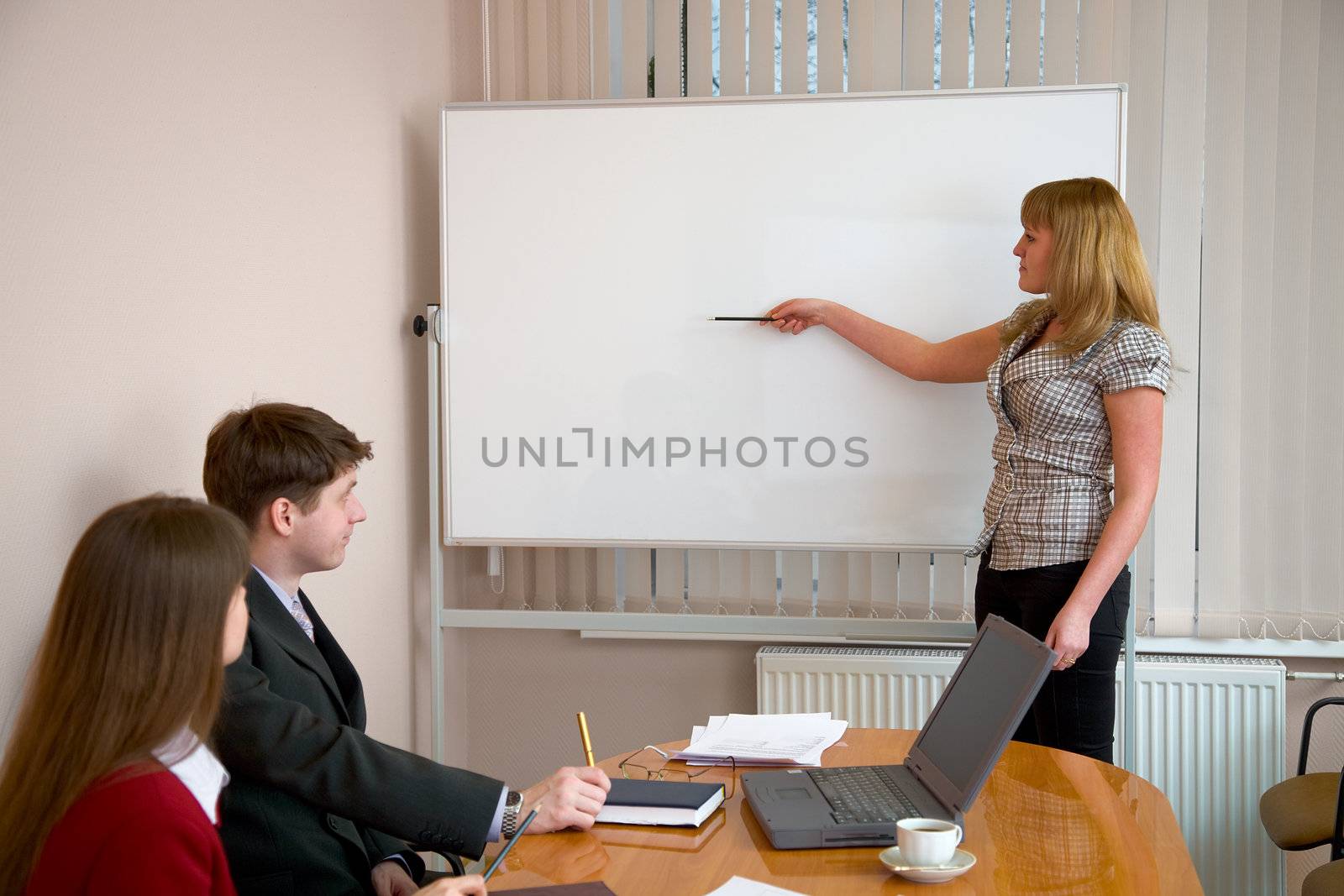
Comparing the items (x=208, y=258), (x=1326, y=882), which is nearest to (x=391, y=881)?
(x=208, y=258)

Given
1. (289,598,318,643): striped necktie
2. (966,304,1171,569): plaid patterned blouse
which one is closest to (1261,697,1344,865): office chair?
(966,304,1171,569): plaid patterned blouse

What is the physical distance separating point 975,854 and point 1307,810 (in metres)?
1.31

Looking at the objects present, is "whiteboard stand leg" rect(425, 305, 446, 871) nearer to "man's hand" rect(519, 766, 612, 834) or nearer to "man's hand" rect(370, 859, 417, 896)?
"man's hand" rect(370, 859, 417, 896)

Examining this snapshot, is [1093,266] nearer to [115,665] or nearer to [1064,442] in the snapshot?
[1064,442]

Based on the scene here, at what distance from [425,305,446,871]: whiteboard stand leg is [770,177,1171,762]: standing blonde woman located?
136cm

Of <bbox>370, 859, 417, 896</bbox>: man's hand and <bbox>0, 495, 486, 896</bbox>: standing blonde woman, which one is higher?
A: <bbox>0, 495, 486, 896</bbox>: standing blonde woman

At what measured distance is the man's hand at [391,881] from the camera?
1.62 m

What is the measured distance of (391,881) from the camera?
164 centimetres

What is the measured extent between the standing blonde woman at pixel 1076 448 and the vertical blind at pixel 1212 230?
61cm

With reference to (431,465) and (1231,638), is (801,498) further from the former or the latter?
(1231,638)

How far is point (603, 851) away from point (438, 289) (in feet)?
6.83

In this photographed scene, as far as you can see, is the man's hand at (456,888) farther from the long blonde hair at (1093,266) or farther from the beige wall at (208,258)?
the long blonde hair at (1093,266)

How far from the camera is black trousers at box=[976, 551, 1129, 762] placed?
2195 millimetres

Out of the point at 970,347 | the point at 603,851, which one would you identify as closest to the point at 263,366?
the point at 603,851
